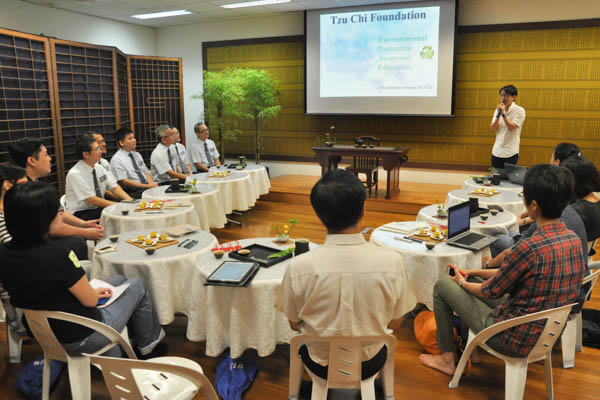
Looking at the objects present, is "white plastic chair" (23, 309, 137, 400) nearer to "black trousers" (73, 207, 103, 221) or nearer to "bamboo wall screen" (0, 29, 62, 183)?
"black trousers" (73, 207, 103, 221)

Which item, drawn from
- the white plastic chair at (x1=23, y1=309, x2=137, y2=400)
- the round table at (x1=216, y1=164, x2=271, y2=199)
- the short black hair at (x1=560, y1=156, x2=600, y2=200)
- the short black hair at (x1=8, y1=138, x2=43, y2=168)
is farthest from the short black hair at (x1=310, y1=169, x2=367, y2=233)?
the round table at (x1=216, y1=164, x2=271, y2=199)

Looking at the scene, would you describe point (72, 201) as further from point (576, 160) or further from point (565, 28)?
point (565, 28)

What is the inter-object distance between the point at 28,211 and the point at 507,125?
17.1 feet

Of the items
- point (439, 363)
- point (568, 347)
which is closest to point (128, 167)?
point (439, 363)

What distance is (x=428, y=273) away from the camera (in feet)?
8.86

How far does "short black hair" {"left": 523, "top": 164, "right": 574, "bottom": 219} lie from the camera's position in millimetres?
1852

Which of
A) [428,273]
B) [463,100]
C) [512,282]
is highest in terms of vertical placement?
[463,100]

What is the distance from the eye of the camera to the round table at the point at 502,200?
153 inches

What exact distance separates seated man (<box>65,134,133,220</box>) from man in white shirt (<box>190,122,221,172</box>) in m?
2.34

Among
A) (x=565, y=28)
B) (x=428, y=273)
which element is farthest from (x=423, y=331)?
(x=565, y=28)

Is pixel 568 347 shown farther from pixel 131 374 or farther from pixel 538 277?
pixel 131 374

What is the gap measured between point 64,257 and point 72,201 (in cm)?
248

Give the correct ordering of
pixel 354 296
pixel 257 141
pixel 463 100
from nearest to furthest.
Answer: pixel 354 296
pixel 463 100
pixel 257 141

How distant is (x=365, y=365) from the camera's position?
1.70 metres
